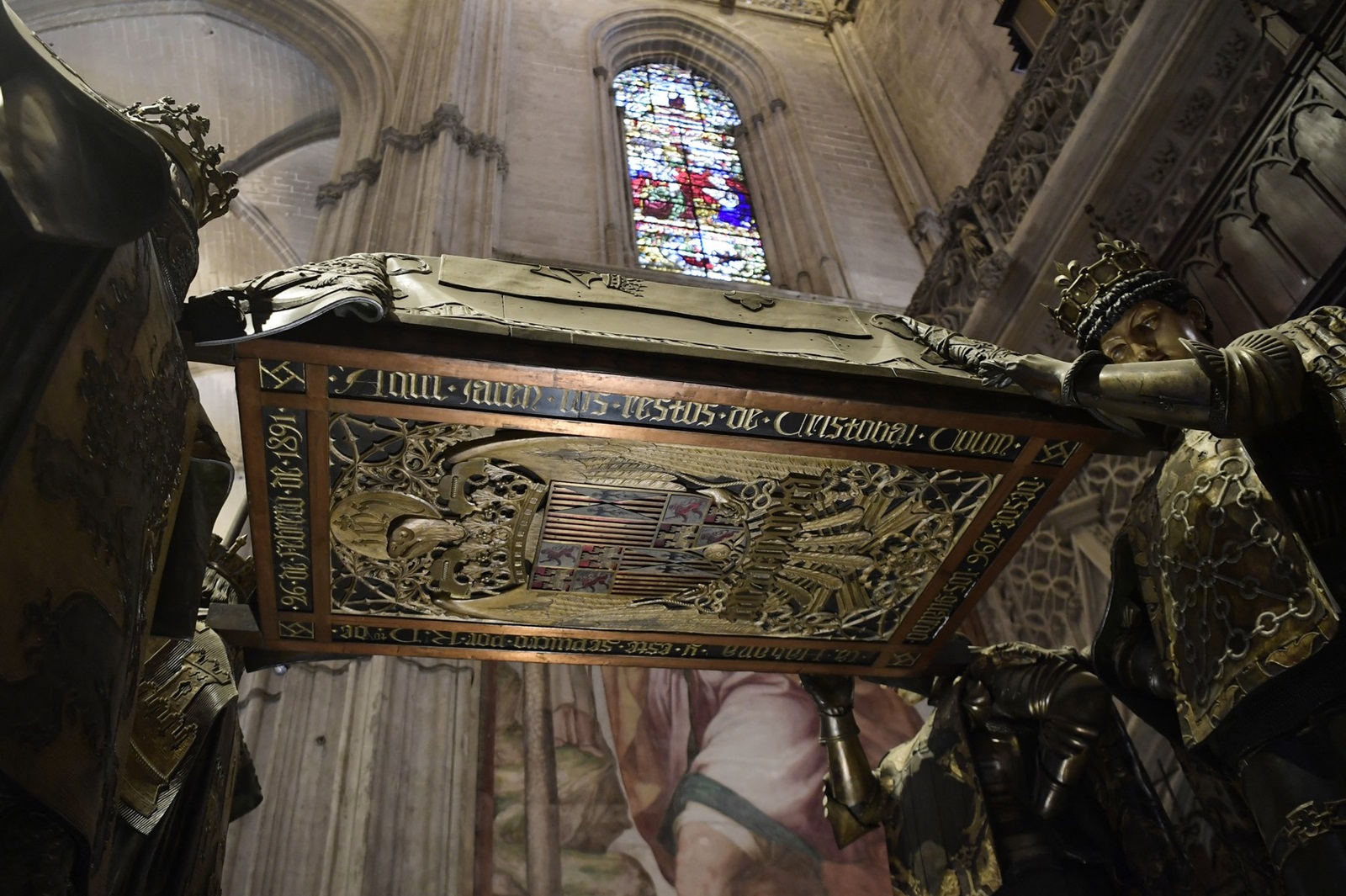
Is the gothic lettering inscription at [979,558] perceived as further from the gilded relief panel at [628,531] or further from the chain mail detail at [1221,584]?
the chain mail detail at [1221,584]

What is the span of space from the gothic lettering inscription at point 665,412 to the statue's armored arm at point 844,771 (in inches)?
50.0

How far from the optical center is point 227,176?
9.45ft

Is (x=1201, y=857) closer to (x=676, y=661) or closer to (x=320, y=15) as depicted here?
(x=676, y=661)

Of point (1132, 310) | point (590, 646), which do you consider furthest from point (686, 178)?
point (1132, 310)

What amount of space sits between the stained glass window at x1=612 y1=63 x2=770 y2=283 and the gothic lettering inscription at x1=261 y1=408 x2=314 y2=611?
5.95 meters

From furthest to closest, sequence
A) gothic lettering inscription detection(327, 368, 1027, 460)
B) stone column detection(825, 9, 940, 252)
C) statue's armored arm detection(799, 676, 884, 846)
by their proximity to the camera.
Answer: stone column detection(825, 9, 940, 252), statue's armored arm detection(799, 676, 884, 846), gothic lettering inscription detection(327, 368, 1027, 460)

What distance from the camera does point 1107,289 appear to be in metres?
3.09

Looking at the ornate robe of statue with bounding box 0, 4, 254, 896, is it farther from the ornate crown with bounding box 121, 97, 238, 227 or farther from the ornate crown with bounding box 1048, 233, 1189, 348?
the ornate crown with bounding box 1048, 233, 1189, 348

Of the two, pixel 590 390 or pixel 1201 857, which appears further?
pixel 1201 857

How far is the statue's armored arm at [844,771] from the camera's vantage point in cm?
373

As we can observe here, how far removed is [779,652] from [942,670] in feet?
2.15

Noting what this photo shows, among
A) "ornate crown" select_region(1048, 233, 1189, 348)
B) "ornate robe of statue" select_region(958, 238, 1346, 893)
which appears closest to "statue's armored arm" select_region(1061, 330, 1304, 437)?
"ornate robe of statue" select_region(958, 238, 1346, 893)

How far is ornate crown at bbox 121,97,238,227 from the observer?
2654mm

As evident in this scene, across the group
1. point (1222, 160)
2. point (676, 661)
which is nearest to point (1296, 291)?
point (1222, 160)
